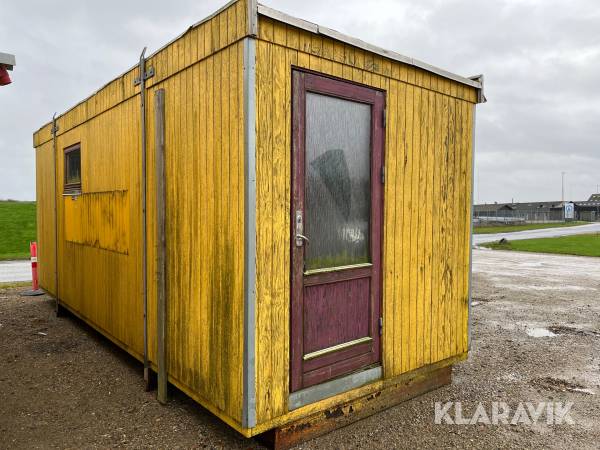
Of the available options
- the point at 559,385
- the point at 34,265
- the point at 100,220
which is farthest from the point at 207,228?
the point at 34,265

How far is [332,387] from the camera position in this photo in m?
3.30

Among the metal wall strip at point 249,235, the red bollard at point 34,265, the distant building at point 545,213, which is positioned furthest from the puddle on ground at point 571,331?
the distant building at point 545,213

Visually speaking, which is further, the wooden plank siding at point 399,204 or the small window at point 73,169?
the small window at point 73,169

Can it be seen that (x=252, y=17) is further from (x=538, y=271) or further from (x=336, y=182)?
(x=538, y=271)

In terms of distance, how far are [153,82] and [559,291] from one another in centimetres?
881

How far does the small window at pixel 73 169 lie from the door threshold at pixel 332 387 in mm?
4180

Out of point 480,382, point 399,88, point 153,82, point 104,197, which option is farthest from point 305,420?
point 104,197

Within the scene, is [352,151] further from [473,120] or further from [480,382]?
[480,382]

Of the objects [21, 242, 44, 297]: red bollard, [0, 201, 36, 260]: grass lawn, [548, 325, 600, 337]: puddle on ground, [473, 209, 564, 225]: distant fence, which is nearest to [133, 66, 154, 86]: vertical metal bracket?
[21, 242, 44, 297]: red bollard

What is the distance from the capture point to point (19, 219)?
2522 cm

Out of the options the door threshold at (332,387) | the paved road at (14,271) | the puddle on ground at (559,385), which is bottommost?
the puddle on ground at (559,385)

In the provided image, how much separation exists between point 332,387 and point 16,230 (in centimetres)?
2326

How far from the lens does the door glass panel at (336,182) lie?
318 cm

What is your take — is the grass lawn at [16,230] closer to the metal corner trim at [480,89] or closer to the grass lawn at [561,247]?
the metal corner trim at [480,89]
